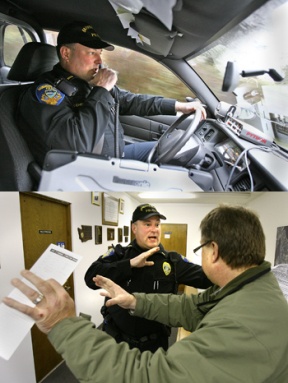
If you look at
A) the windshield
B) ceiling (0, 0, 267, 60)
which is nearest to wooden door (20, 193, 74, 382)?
ceiling (0, 0, 267, 60)

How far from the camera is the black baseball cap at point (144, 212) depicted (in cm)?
119

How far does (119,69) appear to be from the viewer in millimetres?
953

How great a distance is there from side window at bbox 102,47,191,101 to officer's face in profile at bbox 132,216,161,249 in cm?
60

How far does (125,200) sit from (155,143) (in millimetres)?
283

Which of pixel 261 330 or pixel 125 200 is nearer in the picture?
pixel 261 330

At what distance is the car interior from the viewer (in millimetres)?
893

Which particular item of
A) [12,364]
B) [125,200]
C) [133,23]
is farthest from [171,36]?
[12,364]

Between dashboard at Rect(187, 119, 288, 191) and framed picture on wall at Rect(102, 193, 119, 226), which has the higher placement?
dashboard at Rect(187, 119, 288, 191)

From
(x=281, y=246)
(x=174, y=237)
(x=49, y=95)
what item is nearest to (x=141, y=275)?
(x=174, y=237)

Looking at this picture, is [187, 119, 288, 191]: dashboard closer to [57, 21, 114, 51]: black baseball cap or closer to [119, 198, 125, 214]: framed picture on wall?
[119, 198, 125, 214]: framed picture on wall

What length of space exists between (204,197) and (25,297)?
31.9 inches

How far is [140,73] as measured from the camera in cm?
96

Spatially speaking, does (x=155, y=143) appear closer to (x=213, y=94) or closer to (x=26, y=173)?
(x=213, y=94)

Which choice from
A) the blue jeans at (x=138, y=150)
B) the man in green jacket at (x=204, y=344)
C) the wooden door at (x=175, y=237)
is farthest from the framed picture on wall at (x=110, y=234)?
the man in green jacket at (x=204, y=344)
